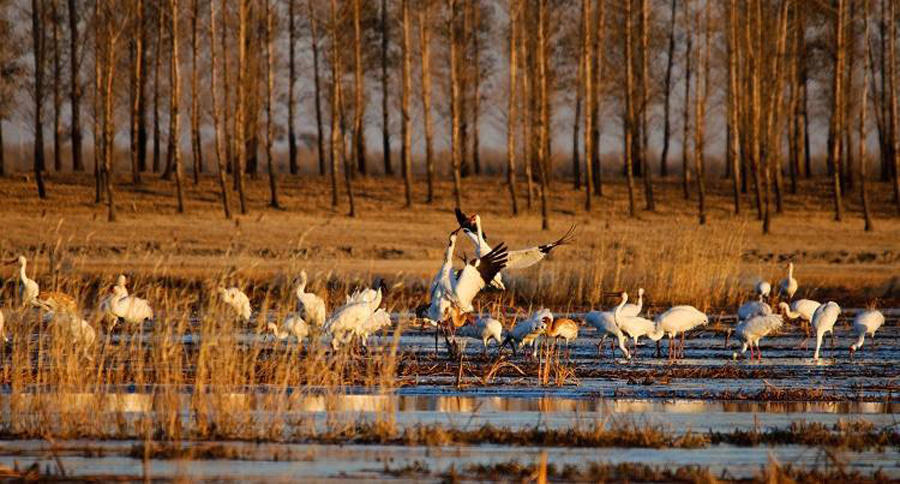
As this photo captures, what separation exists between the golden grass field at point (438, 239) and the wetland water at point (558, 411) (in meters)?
4.65

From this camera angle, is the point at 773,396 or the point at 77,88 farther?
the point at 77,88

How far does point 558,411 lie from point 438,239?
3256cm

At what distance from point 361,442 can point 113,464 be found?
6.83ft

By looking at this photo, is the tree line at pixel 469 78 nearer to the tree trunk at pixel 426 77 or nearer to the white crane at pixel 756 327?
the tree trunk at pixel 426 77

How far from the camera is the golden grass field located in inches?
1163

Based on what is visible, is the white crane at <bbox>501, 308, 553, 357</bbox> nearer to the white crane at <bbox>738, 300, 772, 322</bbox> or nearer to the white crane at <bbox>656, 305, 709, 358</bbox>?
the white crane at <bbox>656, 305, 709, 358</bbox>

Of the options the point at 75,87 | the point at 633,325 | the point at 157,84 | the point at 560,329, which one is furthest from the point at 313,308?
the point at 157,84

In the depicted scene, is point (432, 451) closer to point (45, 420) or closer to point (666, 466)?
point (666, 466)

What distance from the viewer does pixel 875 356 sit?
807 inches

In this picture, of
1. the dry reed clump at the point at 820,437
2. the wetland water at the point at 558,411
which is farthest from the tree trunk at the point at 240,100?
the dry reed clump at the point at 820,437

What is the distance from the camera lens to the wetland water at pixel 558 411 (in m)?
11.3

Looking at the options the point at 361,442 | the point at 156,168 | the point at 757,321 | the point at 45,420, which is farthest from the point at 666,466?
the point at 156,168

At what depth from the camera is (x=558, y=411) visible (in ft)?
48.0

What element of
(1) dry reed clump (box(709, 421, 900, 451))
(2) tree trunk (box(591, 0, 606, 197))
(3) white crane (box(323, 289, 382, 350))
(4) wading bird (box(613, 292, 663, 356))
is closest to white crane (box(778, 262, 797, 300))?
(4) wading bird (box(613, 292, 663, 356))
